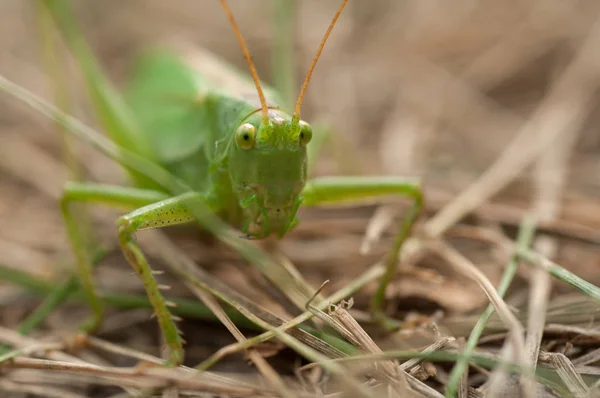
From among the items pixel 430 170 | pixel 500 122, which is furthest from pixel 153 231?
pixel 500 122

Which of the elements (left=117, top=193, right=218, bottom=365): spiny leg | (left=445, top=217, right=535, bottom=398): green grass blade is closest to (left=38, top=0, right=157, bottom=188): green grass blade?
(left=117, top=193, right=218, bottom=365): spiny leg

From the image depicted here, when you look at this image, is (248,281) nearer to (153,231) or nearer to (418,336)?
(153,231)

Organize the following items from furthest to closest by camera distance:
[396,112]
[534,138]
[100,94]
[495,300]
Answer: [396,112] < [534,138] < [100,94] < [495,300]

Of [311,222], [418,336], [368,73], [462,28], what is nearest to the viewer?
[418,336]

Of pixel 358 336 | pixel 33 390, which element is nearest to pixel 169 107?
pixel 33 390

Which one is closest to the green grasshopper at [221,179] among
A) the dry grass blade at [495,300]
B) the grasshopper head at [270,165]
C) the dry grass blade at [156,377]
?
the grasshopper head at [270,165]

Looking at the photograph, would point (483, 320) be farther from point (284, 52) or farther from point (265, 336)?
point (284, 52)

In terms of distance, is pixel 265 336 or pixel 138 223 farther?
pixel 138 223
